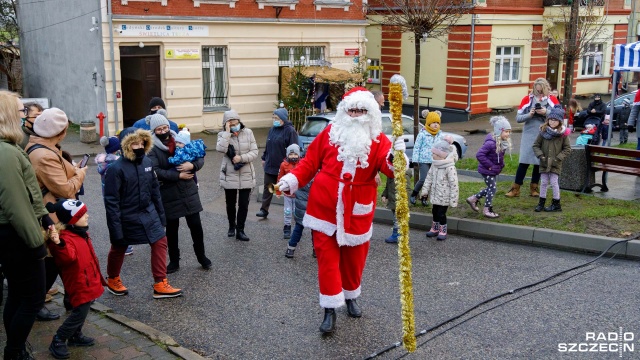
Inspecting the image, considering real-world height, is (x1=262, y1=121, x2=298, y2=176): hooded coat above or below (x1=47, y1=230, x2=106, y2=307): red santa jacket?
above

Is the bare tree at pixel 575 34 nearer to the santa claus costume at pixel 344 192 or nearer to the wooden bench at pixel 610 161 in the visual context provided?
the wooden bench at pixel 610 161

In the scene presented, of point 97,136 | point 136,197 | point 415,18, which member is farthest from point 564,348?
point 97,136

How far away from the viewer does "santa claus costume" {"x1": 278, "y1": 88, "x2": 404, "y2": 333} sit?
6.05 metres

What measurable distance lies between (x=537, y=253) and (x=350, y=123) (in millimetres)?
3442

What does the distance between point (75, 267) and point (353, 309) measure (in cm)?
250

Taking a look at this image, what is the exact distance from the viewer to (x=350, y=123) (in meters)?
6.25

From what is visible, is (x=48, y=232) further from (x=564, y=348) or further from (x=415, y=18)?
(x=415, y=18)

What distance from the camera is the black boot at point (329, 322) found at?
594cm

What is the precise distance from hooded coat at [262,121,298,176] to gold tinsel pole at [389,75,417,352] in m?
4.41

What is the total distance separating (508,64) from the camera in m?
27.0

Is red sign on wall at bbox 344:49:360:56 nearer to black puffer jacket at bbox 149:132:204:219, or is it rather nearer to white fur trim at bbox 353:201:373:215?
black puffer jacket at bbox 149:132:204:219

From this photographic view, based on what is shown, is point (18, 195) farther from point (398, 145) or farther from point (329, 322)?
point (398, 145)

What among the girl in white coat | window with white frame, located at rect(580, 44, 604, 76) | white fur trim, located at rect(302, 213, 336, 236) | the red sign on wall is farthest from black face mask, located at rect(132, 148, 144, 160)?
window with white frame, located at rect(580, 44, 604, 76)

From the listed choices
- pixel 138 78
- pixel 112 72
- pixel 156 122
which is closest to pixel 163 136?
pixel 156 122
